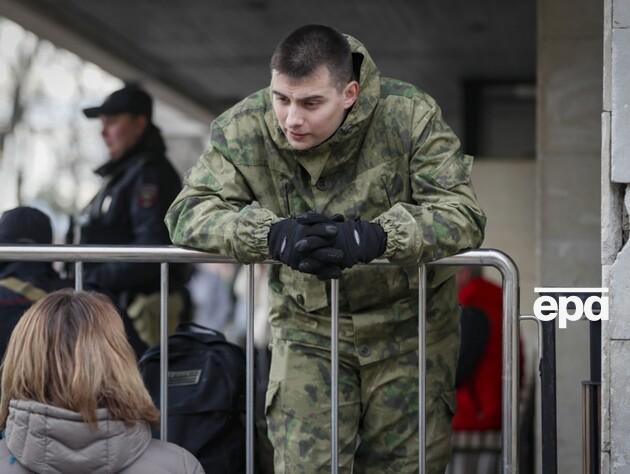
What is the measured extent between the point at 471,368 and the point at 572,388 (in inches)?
26.1

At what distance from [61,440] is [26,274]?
2194mm

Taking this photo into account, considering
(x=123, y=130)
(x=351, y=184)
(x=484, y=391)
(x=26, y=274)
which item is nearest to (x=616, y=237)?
(x=351, y=184)

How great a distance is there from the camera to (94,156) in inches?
451

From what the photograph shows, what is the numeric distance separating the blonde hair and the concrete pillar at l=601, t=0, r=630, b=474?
4.57ft

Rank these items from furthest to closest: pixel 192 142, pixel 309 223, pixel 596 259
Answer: pixel 192 142, pixel 596 259, pixel 309 223

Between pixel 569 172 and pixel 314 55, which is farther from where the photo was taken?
pixel 569 172

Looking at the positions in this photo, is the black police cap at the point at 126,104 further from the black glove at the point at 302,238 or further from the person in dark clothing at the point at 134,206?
the black glove at the point at 302,238

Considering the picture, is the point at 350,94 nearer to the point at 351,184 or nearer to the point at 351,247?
the point at 351,184

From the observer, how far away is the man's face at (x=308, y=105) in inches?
143

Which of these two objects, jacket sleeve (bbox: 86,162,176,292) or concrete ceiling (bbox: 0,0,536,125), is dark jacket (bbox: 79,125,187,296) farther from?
concrete ceiling (bbox: 0,0,536,125)

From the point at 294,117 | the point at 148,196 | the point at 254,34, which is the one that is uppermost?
the point at 254,34

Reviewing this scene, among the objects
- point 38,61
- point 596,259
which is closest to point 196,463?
point 596,259

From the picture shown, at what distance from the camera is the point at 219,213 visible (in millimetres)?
3678

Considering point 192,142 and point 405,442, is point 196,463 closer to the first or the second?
point 405,442
